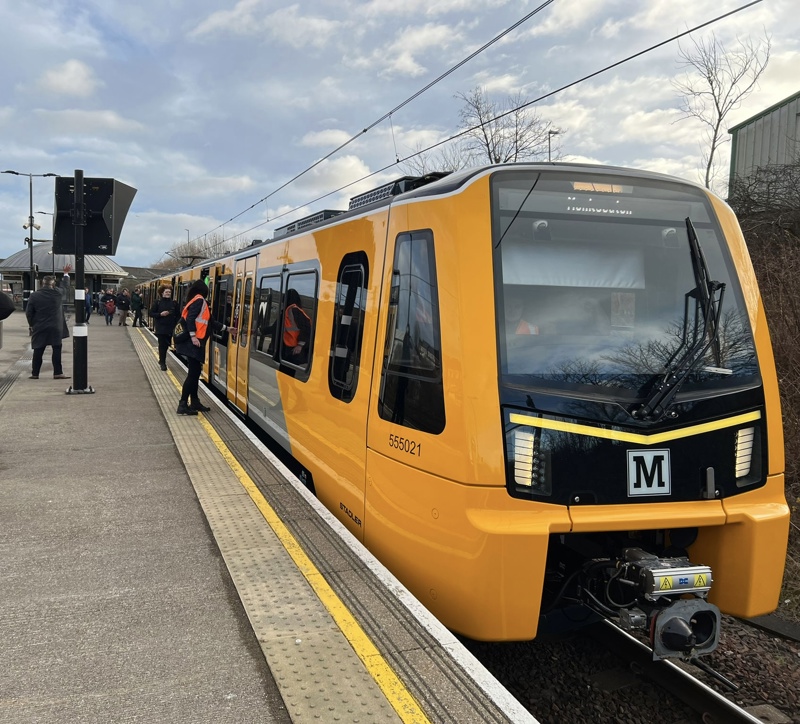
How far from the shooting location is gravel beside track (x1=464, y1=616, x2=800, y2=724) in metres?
3.53

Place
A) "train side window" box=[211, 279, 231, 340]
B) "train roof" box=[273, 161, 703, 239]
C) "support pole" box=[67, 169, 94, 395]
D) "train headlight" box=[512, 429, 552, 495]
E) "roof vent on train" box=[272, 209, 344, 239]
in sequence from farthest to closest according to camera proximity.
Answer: "train side window" box=[211, 279, 231, 340], "support pole" box=[67, 169, 94, 395], "roof vent on train" box=[272, 209, 344, 239], "train roof" box=[273, 161, 703, 239], "train headlight" box=[512, 429, 552, 495]

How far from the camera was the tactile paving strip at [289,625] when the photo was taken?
96.4 inches

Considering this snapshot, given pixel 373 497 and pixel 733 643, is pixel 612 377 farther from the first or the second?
pixel 733 643

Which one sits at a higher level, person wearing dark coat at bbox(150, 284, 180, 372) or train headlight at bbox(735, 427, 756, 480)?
person wearing dark coat at bbox(150, 284, 180, 372)

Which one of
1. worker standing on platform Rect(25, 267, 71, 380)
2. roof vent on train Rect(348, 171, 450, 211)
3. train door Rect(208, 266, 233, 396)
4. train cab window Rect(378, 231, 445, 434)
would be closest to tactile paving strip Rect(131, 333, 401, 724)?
train cab window Rect(378, 231, 445, 434)

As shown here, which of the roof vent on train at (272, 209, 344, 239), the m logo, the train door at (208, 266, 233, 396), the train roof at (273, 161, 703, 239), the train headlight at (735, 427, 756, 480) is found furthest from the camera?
the train door at (208, 266, 233, 396)

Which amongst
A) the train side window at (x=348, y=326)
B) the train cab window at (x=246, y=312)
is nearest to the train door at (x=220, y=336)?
the train cab window at (x=246, y=312)

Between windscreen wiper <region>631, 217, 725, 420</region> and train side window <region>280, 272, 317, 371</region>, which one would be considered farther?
train side window <region>280, 272, 317, 371</region>

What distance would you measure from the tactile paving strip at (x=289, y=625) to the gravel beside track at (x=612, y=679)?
135 cm

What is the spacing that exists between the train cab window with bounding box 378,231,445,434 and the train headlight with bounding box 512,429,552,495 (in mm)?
412

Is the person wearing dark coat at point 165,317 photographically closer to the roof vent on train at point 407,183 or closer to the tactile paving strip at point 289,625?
the tactile paving strip at point 289,625

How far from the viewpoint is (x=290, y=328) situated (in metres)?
6.49

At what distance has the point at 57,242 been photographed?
31.3 ft

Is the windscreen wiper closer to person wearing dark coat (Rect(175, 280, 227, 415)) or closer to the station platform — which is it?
the station platform
